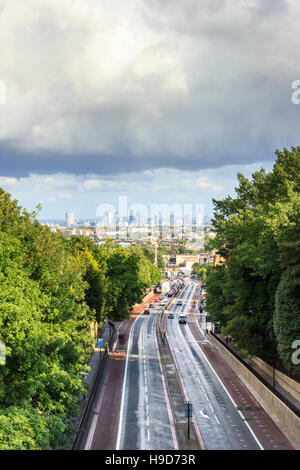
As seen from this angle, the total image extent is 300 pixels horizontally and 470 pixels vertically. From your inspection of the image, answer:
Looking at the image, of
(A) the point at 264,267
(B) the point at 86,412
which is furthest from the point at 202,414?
(A) the point at 264,267

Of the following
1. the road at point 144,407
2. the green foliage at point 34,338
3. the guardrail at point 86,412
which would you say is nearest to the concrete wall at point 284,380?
the road at point 144,407

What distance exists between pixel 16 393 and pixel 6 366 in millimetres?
1266

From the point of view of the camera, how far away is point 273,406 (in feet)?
98.0

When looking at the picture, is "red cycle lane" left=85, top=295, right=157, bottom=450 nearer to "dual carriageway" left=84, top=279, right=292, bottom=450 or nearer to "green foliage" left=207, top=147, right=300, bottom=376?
"dual carriageway" left=84, top=279, right=292, bottom=450

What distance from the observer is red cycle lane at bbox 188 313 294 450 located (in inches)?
1021

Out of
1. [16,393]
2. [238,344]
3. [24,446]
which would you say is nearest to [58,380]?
[16,393]

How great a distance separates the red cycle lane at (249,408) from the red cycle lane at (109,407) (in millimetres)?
9307

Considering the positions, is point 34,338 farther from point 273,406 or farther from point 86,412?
point 273,406

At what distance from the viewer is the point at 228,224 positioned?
43.0 meters

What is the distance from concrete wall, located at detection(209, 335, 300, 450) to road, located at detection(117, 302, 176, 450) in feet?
23.6

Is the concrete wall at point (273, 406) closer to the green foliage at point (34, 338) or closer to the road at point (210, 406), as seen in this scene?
the road at point (210, 406)

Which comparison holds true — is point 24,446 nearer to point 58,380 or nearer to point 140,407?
point 58,380

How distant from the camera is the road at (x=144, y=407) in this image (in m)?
26.4
